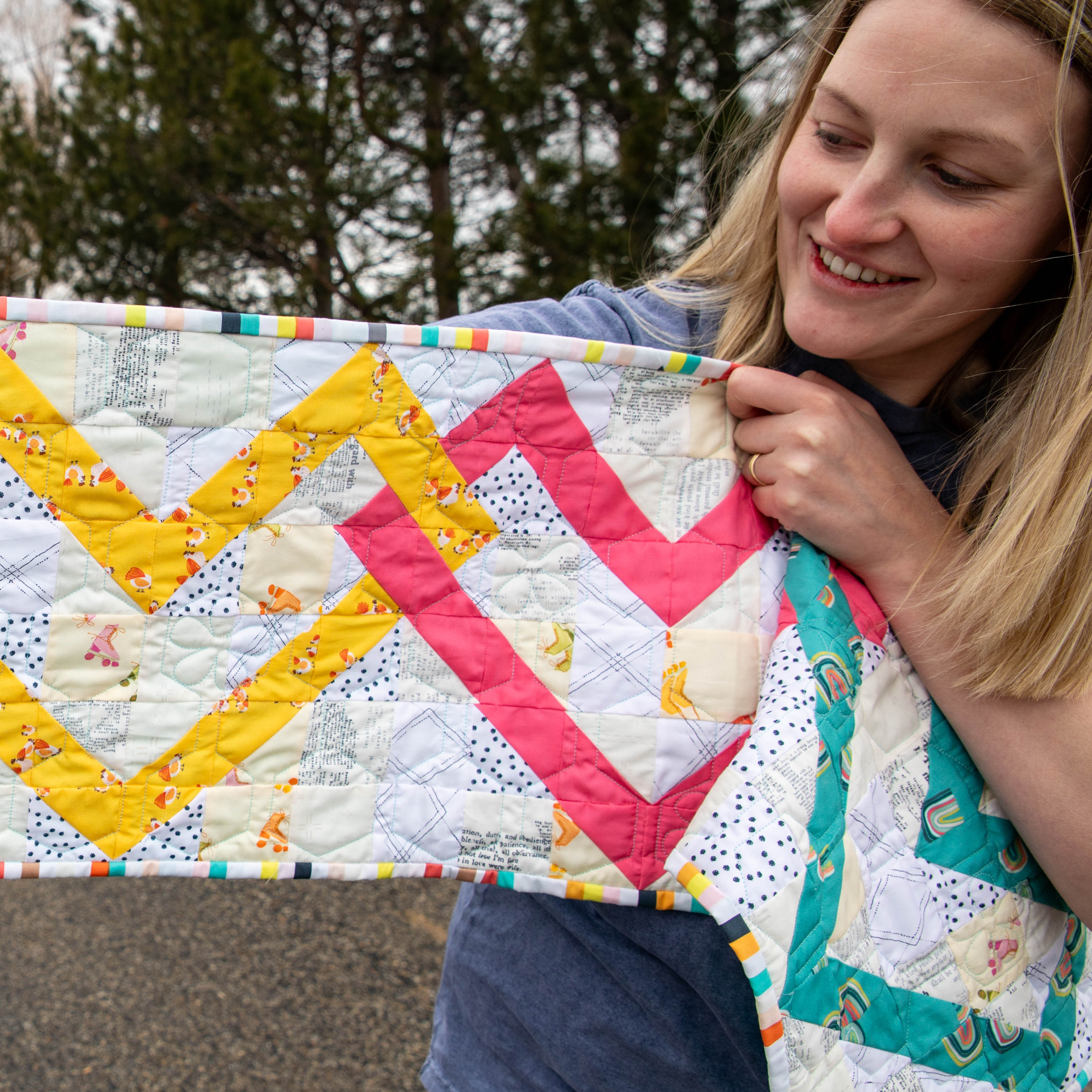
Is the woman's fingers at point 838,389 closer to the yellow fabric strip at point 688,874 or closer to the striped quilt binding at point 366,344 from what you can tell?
the striped quilt binding at point 366,344

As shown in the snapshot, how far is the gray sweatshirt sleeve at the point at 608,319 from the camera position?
0.99 meters

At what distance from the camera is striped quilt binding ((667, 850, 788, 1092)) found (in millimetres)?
764

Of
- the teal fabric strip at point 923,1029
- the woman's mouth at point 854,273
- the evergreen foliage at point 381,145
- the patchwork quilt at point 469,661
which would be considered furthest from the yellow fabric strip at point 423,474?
the evergreen foliage at point 381,145

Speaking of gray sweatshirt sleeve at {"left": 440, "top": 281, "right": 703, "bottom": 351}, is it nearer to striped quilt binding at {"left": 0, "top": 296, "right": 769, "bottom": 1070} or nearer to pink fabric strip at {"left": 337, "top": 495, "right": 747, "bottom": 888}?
striped quilt binding at {"left": 0, "top": 296, "right": 769, "bottom": 1070}

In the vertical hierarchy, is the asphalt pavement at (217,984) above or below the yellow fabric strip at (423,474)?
below

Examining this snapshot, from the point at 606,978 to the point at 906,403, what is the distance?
71 cm

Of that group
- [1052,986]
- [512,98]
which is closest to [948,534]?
[1052,986]

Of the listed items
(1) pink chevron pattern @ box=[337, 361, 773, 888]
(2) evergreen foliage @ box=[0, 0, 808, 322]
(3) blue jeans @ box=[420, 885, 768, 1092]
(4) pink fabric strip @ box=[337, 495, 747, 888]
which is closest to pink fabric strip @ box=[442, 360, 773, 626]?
(1) pink chevron pattern @ box=[337, 361, 773, 888]

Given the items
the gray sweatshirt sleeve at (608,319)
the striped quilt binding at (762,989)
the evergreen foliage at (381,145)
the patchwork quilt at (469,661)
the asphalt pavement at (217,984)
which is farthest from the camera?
the evergreen foliage at (381,145)

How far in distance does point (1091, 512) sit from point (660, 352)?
1.43 feet

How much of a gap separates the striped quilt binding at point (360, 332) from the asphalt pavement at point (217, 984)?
2.42 metres

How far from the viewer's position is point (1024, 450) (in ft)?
2.99

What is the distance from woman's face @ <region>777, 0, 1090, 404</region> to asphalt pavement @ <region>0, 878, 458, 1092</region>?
2.59m

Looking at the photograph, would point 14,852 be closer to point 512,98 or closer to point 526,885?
point 526,885
